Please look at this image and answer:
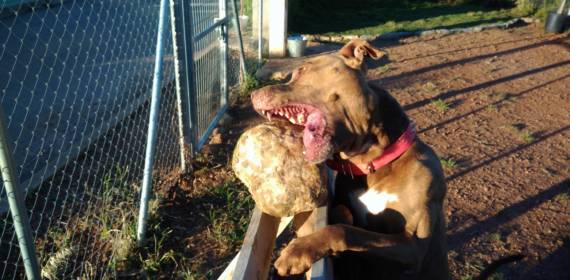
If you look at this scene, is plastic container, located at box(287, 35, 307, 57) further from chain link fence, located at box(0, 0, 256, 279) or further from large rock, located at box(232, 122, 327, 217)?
large rock, located at box(232, 122, 327, 217)

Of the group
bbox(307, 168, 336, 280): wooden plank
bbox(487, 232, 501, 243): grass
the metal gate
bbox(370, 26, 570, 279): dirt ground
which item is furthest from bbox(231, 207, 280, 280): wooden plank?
the metal gate

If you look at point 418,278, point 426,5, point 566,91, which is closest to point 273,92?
point 418,278

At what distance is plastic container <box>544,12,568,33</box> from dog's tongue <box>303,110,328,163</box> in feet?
43.4

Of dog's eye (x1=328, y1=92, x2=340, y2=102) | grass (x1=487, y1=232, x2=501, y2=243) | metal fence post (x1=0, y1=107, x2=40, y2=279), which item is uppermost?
dog's eye (x1=328, y1=92, x2=340, y2=102)

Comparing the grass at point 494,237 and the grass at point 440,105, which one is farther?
the grass at point 440,105

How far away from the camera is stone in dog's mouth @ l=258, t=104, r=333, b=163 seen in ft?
7.43

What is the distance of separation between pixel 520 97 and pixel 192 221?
6.20 meters

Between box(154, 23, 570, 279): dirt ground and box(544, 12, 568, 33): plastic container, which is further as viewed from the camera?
box(544, 12, 568, 33): plastic container

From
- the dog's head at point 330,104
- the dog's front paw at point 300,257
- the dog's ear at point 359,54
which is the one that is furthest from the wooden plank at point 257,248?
the dog's ear at point 359,54

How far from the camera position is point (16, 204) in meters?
2.78

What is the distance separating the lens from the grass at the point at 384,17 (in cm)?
1473

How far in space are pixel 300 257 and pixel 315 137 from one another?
552mm

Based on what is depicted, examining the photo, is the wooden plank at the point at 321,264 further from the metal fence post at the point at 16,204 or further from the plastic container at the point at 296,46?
the plastic container at the point at 296,46

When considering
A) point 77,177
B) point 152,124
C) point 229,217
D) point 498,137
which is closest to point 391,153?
point 152,124
